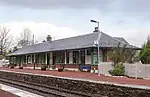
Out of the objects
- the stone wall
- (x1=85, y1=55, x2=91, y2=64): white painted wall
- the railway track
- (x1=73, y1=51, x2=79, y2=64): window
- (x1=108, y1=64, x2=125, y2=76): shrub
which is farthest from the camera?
(x1=73, y1=51, x2=79, y2=64): window

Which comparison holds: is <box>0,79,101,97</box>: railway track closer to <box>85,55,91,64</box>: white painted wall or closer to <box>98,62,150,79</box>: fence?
<box>98,62,150,79</box>: fence

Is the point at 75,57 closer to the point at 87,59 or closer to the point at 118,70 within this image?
the point at 87,59

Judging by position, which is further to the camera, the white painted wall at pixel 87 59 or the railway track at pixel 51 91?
the white painted wall at pixel 87 59

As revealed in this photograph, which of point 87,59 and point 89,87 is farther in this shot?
point 87,59

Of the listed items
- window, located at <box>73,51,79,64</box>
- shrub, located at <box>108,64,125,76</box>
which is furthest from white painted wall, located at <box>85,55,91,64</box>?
shrub, located at <box>108,64,125,76</box>

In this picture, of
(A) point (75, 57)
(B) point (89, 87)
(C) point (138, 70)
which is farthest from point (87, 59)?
(B) point (89, 87)

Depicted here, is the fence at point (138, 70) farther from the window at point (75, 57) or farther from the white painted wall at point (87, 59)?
the window at point (75, 57)

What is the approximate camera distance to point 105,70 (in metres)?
37.1

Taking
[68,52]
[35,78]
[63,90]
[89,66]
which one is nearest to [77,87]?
[63,90]

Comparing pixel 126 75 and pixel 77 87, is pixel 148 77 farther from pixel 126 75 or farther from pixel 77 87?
pixel 77 87

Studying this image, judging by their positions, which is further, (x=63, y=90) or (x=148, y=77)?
(x=148, y=77)

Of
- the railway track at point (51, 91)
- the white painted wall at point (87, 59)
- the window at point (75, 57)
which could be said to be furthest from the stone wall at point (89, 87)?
the window at point (75, 57)

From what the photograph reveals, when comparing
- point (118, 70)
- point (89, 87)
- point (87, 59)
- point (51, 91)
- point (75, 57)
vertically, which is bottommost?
point (51, 91)

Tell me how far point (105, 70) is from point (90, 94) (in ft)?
65.9
